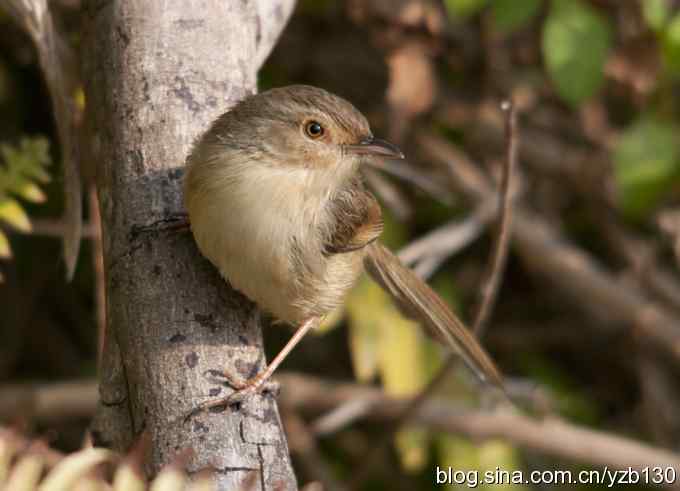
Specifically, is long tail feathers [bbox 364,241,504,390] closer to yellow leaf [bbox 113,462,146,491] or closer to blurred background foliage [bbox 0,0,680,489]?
blurred background foliage [bbox 0,0,680,489]

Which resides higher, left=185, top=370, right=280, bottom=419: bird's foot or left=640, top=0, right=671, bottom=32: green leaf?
left=640, top=0, right=671, bottom=32: green leaf

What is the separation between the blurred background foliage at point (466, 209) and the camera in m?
4.86

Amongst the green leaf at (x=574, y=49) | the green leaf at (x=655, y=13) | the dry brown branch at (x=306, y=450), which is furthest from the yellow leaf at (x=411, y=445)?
the green leaf at (x=655, y=13)

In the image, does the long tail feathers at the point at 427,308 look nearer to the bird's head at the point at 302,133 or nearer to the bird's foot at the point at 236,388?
the bird's head at the point at 302,133

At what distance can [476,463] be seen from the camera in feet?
16.0

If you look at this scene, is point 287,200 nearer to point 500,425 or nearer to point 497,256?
point 497,256

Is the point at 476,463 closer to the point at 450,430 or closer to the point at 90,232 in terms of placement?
the point at 450,430

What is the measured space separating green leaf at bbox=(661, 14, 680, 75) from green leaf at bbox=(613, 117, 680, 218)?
0.60 meters

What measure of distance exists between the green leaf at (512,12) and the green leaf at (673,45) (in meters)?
0.62

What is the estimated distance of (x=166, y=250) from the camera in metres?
3.00

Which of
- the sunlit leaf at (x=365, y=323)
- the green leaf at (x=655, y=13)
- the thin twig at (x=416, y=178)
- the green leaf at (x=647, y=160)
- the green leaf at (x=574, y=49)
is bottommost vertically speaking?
the sunlit leaf at (x=365, y=323)

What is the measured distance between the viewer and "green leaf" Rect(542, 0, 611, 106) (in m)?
4.23

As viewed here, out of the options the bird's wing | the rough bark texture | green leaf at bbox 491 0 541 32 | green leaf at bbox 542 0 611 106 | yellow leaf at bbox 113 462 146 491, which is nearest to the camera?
yellow leaf at bbox 113 462 146 491

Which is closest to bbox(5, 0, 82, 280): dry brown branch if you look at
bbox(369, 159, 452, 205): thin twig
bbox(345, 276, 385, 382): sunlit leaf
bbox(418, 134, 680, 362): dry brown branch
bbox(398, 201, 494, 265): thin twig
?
bbox(369, 159, 452, 205): thin twig
